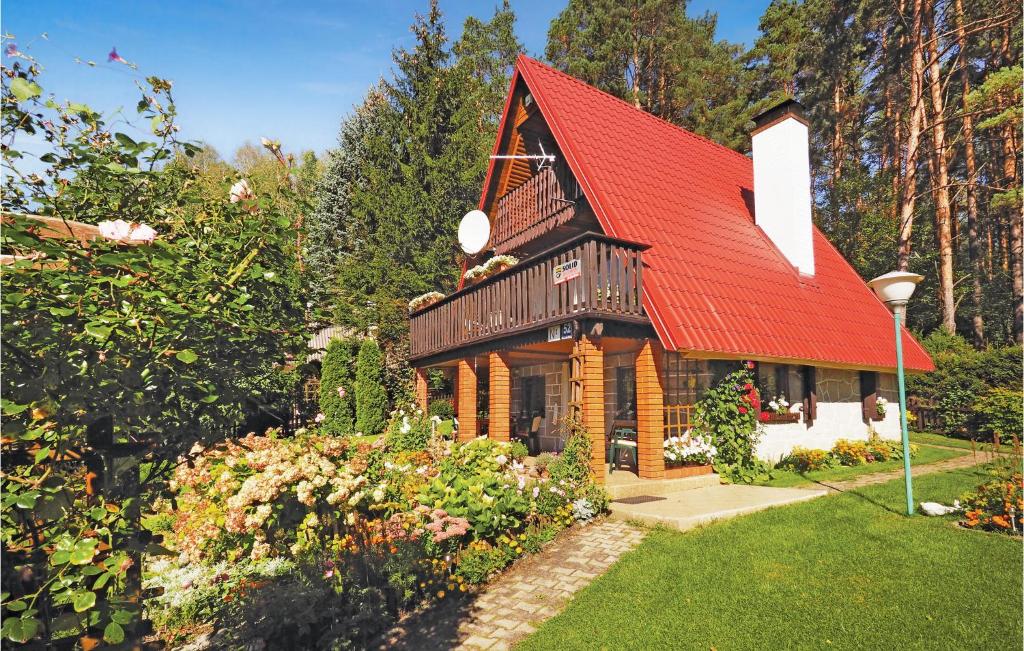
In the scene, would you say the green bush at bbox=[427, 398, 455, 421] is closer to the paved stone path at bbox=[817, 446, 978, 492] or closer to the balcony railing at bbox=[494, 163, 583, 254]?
the balcony railing at bbox=[494, 163, 583, 254]

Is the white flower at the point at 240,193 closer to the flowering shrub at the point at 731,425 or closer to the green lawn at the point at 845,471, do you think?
the flowering shrub at the point at 731,425

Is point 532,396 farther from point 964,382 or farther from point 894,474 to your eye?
point 964,382

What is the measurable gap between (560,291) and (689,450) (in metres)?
3.72

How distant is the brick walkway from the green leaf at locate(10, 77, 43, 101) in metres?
4.48

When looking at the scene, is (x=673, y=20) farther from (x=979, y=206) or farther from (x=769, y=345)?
(x=769, y=345)

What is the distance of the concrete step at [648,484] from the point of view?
850 cm

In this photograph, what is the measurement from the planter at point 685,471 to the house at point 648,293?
0.29m

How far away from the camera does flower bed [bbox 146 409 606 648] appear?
4.68 m

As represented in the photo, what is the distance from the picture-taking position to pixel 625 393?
12.3 meters

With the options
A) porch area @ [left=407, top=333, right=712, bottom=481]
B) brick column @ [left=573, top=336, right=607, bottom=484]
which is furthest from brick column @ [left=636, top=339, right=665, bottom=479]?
brick column @ [left=573, top=336, right=607, bottom=484]

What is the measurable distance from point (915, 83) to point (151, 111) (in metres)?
26.5

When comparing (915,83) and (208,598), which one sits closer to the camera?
(208,598)

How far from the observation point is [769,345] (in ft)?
34.0

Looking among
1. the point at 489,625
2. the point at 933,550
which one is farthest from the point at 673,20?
the point at 489,625
